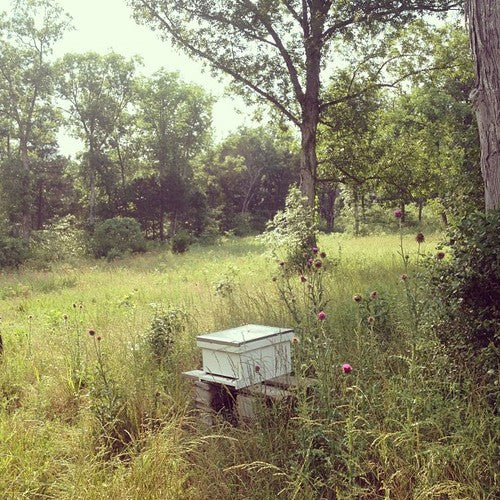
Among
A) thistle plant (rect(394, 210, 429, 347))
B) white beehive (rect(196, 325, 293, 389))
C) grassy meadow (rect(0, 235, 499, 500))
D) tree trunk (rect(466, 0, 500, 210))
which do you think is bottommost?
grassy meadow (rect(0, 235, 499, 500))

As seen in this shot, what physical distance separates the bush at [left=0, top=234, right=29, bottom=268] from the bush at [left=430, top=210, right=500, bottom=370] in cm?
2007

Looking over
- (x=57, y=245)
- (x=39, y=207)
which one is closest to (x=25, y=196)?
(x=57, y=245)

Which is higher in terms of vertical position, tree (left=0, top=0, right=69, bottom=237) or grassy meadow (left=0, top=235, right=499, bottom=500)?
tree (left=0, top=0, right=69, bottom=237)

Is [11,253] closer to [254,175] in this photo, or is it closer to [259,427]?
[259,427]

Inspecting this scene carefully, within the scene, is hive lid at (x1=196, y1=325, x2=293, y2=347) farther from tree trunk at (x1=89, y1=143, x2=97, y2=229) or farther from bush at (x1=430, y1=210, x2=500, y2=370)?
tree trunk at (x1=89, y1=143, x2=97, y2=229)

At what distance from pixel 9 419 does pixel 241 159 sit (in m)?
41.2

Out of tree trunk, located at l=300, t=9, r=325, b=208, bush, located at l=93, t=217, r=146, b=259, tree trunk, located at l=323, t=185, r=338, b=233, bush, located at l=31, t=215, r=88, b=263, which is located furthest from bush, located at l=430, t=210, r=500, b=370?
tree trunk, located at l=323, t=185, r=338, b=233

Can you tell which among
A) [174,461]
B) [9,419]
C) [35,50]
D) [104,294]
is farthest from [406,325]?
[35,50]

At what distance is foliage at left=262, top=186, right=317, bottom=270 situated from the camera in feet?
38.0

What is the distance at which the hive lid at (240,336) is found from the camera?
11.1 feet

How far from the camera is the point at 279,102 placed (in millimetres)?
13906

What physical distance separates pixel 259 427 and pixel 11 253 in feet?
66.4

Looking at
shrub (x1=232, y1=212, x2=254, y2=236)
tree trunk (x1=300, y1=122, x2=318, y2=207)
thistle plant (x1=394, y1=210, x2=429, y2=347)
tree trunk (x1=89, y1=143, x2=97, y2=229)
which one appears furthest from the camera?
shrub (x1=232, y1=212, x2=254, y2=236)

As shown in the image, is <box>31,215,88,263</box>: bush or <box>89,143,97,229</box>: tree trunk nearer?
<box>31,215,88,263</box>: bush
